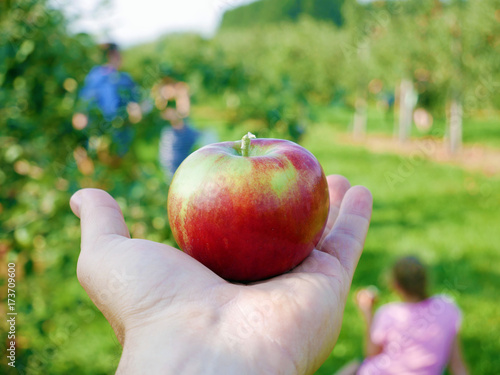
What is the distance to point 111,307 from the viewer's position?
1.18 metres

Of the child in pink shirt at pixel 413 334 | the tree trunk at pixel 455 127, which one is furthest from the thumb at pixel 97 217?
the tree trunk at pixel 455 127

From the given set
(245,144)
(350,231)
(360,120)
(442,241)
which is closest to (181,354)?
(245,144)

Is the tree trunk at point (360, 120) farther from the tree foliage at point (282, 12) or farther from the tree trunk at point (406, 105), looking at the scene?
the tree foliage at point (282, 12)

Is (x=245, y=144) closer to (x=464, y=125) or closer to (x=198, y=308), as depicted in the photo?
(x=198, y=308)

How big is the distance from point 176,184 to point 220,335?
461 millimetres

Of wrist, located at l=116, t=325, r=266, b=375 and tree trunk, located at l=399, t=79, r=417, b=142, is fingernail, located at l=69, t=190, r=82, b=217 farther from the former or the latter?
tree trunk, located at l=399, t=79, r=417, b=142

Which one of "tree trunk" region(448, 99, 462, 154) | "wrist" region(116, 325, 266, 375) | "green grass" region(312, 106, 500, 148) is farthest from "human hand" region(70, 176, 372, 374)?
"tree trunk" region(448, 99, 462, 154)

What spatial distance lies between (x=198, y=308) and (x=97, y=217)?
43 cm

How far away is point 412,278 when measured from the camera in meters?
2.54

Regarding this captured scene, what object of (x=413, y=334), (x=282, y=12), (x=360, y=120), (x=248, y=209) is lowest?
(x=360, y=120)

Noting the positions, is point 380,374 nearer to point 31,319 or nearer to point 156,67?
point 31,319

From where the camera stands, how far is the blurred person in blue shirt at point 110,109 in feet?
7.08

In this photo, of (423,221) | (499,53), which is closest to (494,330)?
(423,221)

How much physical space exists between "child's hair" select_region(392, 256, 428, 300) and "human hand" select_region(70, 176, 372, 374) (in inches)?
53.7
